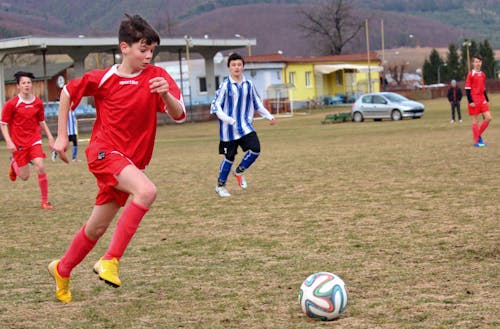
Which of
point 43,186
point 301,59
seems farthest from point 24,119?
A: point 301,59

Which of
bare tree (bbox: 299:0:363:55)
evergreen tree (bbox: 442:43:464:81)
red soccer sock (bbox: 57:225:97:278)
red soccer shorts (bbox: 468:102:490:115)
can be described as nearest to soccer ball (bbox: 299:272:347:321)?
red soccer sock (bbox: 57:225:97:278)

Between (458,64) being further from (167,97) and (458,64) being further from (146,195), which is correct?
(146,195)

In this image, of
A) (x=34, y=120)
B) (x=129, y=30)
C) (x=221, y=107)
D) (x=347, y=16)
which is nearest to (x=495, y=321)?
(x=129, y=30)

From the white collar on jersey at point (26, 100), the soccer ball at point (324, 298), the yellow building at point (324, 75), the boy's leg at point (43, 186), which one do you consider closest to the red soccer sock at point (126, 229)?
the soccer ball at point (324, 298)

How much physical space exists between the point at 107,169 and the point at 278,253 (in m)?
2.22

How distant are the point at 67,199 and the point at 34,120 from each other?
4.88 ft

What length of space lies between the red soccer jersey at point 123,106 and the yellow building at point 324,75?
65883 mm

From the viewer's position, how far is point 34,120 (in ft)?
40.6

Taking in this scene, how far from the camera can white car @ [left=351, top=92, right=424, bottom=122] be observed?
4134cm

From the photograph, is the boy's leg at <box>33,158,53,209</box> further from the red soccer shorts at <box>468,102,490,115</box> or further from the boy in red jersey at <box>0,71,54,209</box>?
the red soccer shorts at <box>468,102,490,115</box>

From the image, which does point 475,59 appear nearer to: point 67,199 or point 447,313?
point 67,199

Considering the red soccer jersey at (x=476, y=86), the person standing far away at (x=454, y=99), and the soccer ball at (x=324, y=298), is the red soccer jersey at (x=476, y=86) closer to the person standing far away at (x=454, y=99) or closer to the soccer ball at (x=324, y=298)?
the soccer ball at (x=324, y=298)

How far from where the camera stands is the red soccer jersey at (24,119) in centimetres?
1228

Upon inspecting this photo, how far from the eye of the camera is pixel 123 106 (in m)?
6.04
